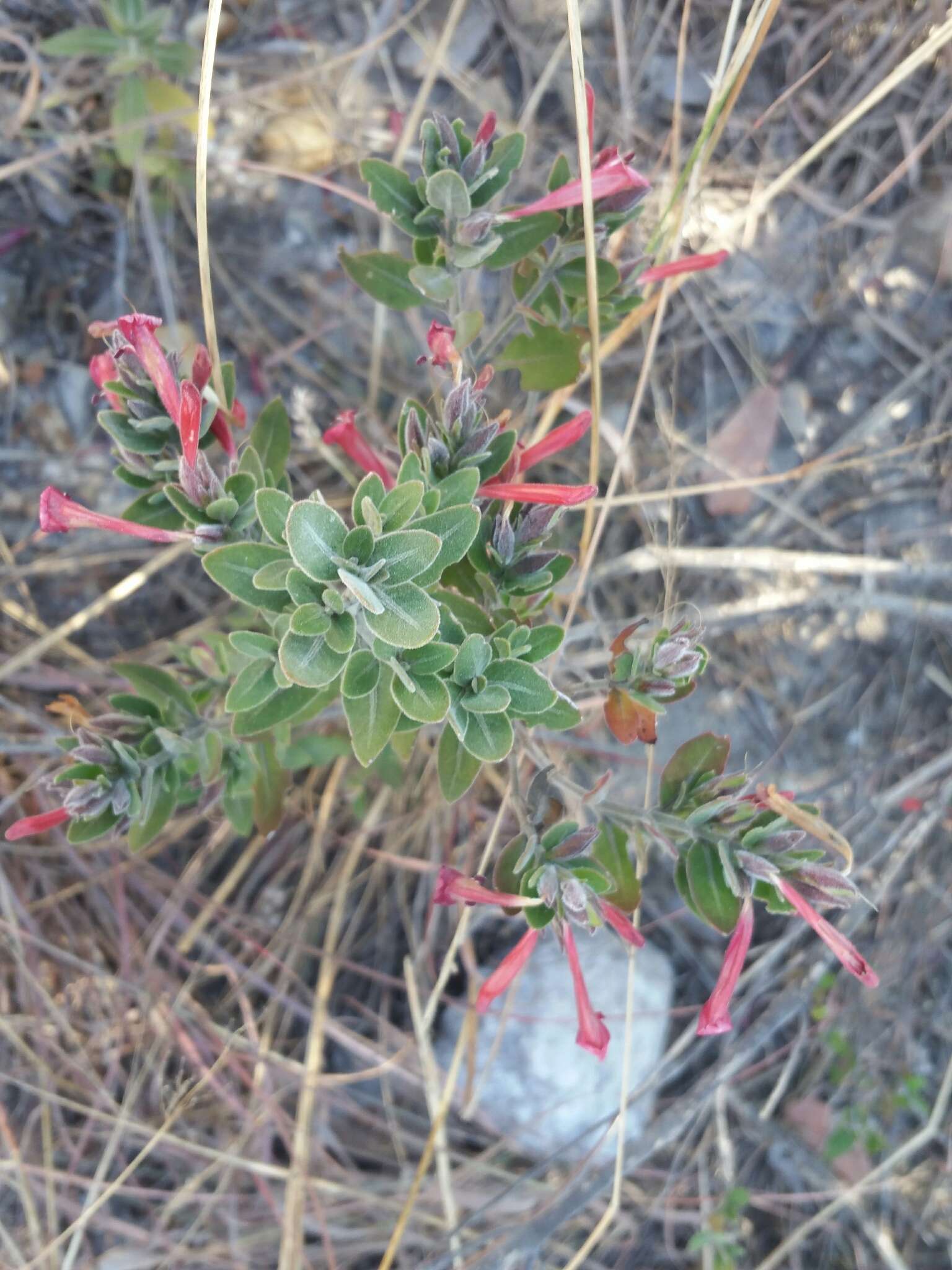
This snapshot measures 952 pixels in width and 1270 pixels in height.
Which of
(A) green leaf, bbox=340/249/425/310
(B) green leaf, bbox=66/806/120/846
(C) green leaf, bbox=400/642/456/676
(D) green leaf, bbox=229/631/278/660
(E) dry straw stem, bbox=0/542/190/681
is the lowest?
(E) dry straw stem, bbox=0/542/190/681

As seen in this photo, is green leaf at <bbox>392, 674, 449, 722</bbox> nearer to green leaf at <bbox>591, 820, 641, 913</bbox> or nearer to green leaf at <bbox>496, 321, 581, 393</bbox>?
green leaf at <bbox>591, 820, 641, 913</bbox>

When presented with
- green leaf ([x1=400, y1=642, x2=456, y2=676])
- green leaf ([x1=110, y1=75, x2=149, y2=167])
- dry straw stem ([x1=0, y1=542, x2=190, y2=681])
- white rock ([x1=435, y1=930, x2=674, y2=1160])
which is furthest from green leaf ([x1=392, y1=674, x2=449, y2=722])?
green leaf ([x1=110, y1=75, x2=149, y2=167])

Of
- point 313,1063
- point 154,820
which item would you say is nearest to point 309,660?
point 154,820

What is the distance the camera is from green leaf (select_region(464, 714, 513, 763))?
4.95 ft

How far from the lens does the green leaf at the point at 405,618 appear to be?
4.27 feet

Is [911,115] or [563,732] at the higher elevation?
[911,115]

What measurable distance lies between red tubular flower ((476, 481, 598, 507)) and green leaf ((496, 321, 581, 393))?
0.35 m

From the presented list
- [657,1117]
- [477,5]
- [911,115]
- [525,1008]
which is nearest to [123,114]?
[477,5]

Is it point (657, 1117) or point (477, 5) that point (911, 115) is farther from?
point (657, 1117)

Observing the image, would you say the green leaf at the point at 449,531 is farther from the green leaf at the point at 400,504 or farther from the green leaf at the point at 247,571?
the green leaf at the point at 247,571

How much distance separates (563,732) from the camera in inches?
107

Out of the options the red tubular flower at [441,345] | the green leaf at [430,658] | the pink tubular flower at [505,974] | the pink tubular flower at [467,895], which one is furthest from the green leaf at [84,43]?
the pink tubular flower at [505,974]

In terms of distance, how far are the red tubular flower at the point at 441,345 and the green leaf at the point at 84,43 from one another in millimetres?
1578

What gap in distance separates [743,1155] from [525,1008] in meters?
0.91
